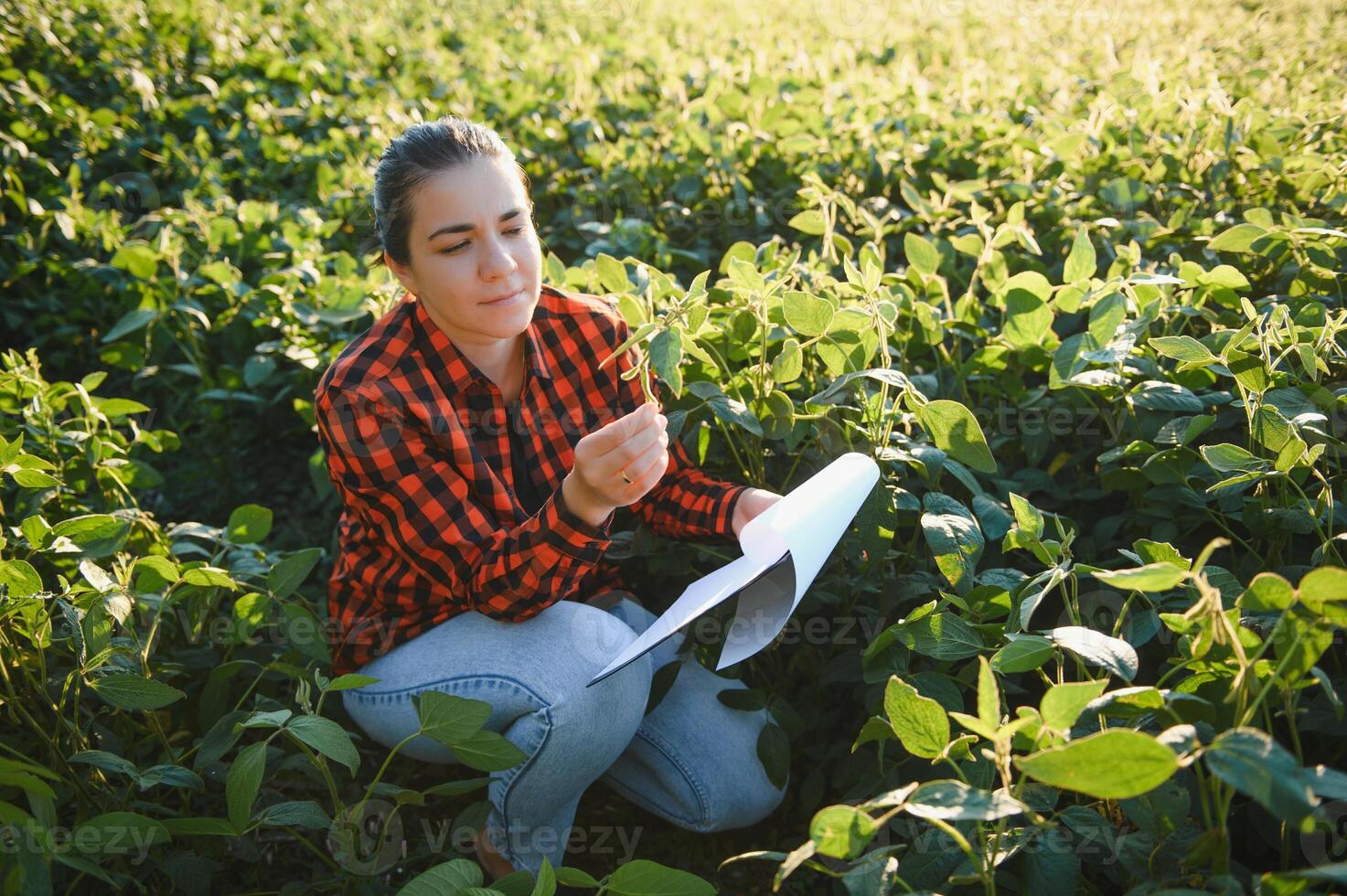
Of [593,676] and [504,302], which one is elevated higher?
[504,302]

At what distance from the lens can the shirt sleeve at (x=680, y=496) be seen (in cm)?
158

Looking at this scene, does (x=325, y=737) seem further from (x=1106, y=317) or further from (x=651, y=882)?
(x=1106, y=317)

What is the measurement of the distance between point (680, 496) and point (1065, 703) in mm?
833

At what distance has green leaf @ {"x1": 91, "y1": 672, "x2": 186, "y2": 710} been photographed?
4.28ft

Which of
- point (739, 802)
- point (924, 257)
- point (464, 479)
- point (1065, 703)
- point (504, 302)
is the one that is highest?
point (504, 302)

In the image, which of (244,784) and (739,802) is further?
(739,802)

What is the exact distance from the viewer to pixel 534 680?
1455mm

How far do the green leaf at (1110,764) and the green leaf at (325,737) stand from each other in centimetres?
Answer: 74

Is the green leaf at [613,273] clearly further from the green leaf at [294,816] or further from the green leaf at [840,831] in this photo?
the green leaf at [840,831]

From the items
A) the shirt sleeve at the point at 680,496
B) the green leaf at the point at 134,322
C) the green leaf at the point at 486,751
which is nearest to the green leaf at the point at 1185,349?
the shirt sleeve at the point at 680,496

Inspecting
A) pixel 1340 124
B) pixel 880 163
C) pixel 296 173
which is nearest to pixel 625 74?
pixel 296 173

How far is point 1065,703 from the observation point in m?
0.88

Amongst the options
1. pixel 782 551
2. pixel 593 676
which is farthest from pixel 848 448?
pixel 593 676

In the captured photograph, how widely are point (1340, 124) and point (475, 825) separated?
2404 millimetres
